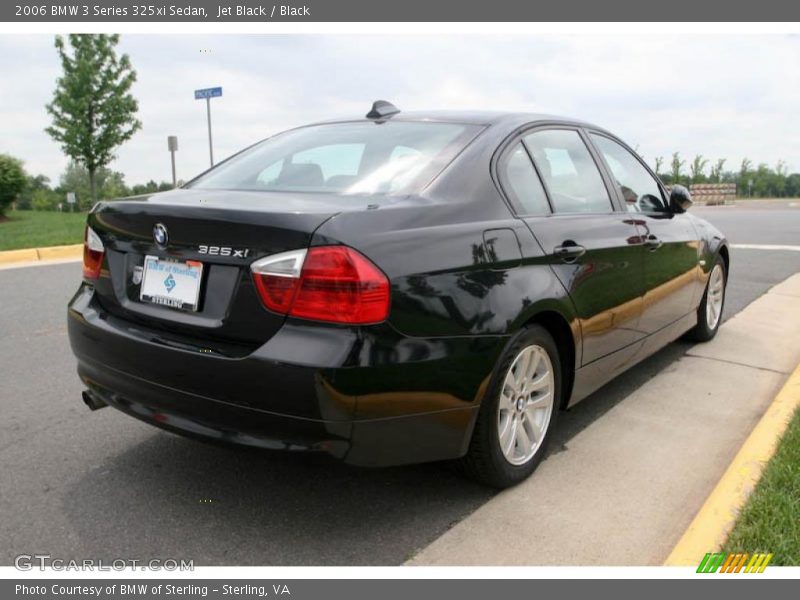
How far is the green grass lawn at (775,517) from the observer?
94.7 inches

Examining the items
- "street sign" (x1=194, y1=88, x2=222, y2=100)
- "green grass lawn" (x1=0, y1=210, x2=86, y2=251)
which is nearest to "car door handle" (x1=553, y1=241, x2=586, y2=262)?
"green grass lawn" (x1=0, y1=210, x2=86, y2=251)

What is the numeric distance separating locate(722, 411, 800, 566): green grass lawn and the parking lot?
951 mm

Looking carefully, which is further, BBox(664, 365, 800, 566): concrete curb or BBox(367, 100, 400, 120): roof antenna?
BBox(367, 100, 400, 120): roof antenna

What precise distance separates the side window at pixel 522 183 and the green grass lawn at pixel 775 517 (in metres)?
1.45

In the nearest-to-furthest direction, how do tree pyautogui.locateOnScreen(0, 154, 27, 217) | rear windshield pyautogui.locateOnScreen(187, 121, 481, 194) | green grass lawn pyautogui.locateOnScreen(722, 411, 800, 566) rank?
green grass lawn pyautogui.locateOnScreen(722, 411, 800, 566), rear windshield pyautogui.locateOnScreen(187, 121, 481, 194), tree pyautogui.locateOnScreen(0, 154, 27, 217)

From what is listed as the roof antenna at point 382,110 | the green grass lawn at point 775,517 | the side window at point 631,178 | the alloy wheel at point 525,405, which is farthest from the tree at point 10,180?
the green grass lawn at point 775,517

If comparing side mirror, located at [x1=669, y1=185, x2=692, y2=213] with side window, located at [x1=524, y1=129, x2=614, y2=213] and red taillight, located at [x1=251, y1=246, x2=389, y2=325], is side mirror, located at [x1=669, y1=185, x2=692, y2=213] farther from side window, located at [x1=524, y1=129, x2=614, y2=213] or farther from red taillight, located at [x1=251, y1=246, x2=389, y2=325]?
red taillight, located at [x1=251, y1=246, x2=389, y2=325]

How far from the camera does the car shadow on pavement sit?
2480 millimetres

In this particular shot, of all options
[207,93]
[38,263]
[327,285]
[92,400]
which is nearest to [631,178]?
[327,285]

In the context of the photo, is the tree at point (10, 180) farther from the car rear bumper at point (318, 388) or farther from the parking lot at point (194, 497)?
the car rear bumper at point (318, 388)

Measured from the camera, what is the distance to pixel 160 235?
261 cm

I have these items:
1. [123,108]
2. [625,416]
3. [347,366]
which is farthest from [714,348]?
[123,108]

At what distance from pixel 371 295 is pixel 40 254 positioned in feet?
32.9

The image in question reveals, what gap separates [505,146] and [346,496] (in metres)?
1.67
